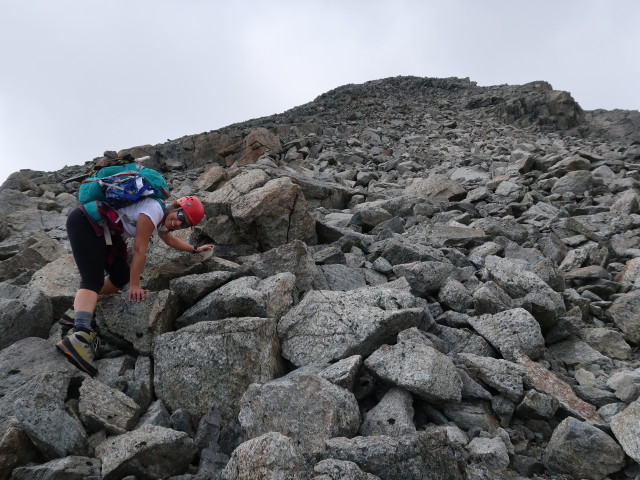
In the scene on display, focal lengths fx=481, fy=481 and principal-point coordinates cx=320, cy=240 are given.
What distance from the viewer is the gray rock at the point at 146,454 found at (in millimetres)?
3543

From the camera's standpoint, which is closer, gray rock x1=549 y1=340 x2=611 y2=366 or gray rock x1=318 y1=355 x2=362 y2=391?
gray rock x1=318 y1=355 x2=362 y2=391

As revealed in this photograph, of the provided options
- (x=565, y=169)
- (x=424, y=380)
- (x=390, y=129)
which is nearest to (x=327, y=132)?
(x=390, y=129)

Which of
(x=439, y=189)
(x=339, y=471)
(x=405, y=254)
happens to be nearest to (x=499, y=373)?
(x=339, y=471)

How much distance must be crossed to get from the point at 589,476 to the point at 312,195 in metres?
8.97

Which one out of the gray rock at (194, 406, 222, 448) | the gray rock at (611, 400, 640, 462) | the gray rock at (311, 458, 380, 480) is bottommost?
the gray rock at (194, 406, 222, 448)

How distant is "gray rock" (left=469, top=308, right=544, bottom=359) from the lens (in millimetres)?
5074

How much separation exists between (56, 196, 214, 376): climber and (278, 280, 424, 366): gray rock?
5.67 feet

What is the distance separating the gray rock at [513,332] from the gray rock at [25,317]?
4.94 m

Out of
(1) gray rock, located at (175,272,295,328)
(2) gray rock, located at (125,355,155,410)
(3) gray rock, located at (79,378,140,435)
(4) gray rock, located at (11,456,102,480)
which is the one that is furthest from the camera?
(1) gray rock, located at (175,272,295,328)

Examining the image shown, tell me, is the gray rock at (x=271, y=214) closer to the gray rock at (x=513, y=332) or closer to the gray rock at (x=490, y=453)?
the gray rock at (x=513, y=332)

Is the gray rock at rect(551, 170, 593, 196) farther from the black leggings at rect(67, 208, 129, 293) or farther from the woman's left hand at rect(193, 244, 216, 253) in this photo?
the black leggings at rect(67, 208, 129, 293)

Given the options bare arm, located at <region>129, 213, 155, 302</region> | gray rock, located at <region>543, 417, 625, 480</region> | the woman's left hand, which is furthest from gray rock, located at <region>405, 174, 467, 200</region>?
gray rock, located at <region>543, 417, 625, 480</region>

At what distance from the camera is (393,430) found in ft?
12.4

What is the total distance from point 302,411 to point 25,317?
11.8ft
